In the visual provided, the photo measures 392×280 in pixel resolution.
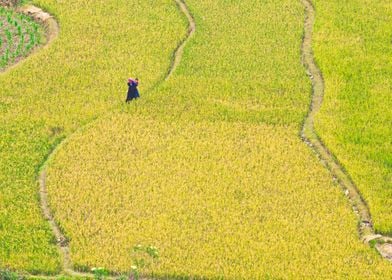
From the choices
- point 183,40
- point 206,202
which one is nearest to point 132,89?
point 183,40

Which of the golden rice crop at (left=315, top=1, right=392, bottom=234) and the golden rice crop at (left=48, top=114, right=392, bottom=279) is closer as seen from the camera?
the golden rice crop at (left=48, top=114, right=392, bottom=279)

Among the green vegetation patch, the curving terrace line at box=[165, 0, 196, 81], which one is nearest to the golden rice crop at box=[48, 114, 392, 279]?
the curving terrace line at box=[165, 0, 196, 81]

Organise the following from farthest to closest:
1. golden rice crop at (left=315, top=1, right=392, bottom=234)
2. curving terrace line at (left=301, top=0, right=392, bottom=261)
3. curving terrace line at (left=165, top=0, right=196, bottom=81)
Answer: curving terrace line at (left=165, top=0, right=196, bottom=81), golden rice crop at (left=315, top=1, right=392, bottom=234), curving terrace line at (left=301, top=0, right=392, bottom=261)

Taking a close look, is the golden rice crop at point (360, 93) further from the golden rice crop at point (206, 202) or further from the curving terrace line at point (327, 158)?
the golden rice crop at point (206, 202)

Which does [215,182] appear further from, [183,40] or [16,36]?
[16,36]

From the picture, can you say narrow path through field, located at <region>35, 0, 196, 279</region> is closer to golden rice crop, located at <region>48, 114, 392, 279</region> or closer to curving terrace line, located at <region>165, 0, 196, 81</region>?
curving terrace line, located at <region>165, 0, 196, 81</region>
